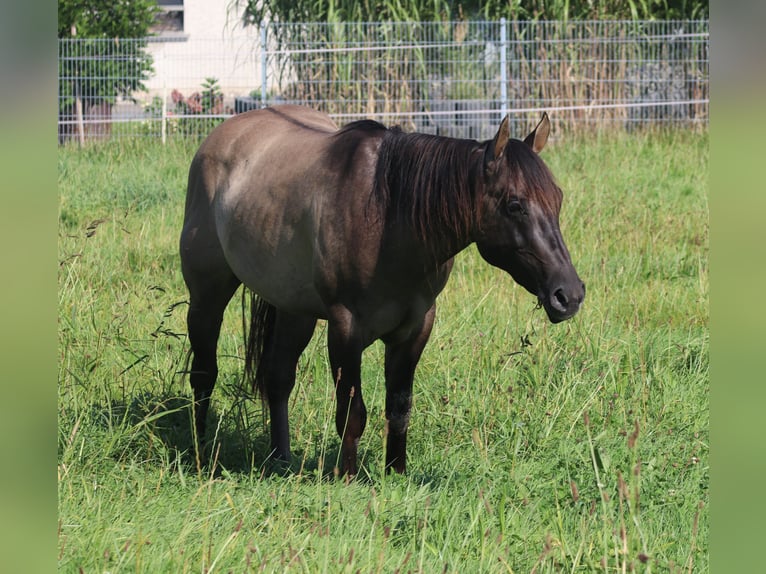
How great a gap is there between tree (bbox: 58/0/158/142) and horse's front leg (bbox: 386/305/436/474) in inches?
362

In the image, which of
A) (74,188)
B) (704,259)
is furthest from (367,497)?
(74,188)

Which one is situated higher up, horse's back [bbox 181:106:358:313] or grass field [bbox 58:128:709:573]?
horse's back [bbox 181:106:358:313]

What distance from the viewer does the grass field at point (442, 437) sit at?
2.94 metres

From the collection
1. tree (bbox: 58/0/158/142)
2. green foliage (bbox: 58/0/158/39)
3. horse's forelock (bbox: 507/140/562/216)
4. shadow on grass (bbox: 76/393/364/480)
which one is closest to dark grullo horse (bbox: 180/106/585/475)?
horse's forelock (bbox: 507/140/562/216)

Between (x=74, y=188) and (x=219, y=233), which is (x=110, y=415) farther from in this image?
(x=74, y=188)

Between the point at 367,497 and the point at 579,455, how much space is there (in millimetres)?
861

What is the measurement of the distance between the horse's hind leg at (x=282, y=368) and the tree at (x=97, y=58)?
335 inches

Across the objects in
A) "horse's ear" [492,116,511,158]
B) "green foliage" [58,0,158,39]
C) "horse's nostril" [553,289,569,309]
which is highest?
"green foliage" [58,0,158,39]

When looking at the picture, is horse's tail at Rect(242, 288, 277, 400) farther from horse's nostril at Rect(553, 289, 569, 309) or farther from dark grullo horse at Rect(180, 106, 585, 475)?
horse's nostril at Rect(553, 289, 569, 309)

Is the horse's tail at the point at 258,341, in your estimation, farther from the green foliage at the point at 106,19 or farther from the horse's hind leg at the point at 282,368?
the green foliage at the point at 106,19

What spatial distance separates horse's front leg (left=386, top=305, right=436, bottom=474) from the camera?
13.4ft

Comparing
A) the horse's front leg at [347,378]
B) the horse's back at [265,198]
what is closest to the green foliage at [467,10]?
the horse's back at [265,198]

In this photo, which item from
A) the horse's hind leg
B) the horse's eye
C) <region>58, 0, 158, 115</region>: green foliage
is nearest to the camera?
the horse's eye

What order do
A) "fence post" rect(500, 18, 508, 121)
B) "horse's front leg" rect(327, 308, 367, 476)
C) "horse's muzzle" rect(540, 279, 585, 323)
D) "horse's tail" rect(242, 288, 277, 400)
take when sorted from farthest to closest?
"fence post" rect(500, 18, 508, 121) → "horse's tail" rect(242, 288, 277, 400) → "horse's front leg" rect(327, 308, 367, 476) → "horse's muzzle" rect(540, 279, 585, 323)
